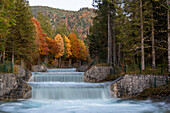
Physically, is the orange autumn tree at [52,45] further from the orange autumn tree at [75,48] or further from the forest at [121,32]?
the forest at [121,32]

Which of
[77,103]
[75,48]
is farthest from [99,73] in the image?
[75,48]

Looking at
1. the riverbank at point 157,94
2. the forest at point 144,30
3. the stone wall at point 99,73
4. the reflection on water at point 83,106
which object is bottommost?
the reflection on water at point 83,106

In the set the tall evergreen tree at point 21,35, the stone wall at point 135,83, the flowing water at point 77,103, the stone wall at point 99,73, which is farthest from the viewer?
the tall evergreen tree at point 21,35

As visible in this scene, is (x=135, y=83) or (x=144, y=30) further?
(x=144, y=30)

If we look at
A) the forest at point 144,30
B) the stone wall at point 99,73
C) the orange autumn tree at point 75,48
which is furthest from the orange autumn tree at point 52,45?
the stone wall at point 99,73

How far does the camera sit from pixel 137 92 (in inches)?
654

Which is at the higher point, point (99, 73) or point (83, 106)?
point (99, 73)

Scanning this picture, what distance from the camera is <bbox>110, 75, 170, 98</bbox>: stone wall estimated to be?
54.5 feet

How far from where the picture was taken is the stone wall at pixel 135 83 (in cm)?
1662

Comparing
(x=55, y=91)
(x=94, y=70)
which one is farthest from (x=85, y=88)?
(x=94, y=70)

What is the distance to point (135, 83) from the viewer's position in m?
16.7

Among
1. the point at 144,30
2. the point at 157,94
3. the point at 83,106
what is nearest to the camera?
the point at 83,106

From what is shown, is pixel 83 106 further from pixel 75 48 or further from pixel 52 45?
pixel 75 48

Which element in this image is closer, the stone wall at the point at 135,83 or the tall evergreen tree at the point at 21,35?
the stone wall at the point at 135,83
